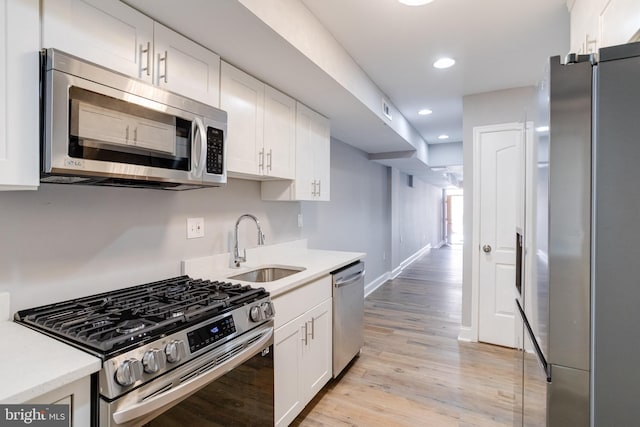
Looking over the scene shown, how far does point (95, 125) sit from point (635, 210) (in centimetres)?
171

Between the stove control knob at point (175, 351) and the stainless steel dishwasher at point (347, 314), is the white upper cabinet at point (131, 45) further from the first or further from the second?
the stainless steel dishwasher at point (347, 314)

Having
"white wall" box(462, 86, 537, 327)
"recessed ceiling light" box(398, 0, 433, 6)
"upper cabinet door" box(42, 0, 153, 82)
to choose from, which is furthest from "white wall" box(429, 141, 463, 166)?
"upper cabinet door" box(42, 0, 153, 82)

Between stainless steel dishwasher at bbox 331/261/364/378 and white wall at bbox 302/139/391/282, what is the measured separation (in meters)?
0.84

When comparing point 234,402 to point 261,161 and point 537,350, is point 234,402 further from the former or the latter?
point 261,161

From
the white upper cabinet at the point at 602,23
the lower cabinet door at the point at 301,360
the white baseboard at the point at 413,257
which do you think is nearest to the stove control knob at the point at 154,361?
the lower cabinet door at the point at 301,360

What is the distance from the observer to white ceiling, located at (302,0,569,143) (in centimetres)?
196

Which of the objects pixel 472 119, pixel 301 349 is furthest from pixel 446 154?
pixel 301 349

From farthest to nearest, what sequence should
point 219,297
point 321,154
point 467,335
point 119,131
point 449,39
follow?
1. point 467,335
2. point 321,154
3. point 449,39
4. point 219,297
5. point 119,131

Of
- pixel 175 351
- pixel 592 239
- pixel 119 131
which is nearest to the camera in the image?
pixel 592 239

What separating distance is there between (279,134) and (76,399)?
5.98ft

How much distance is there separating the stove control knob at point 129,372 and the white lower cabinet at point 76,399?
81 millimetres

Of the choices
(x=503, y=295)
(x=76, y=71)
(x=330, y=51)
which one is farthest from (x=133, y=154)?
(x=503, y=295)

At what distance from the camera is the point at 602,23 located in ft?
4.47

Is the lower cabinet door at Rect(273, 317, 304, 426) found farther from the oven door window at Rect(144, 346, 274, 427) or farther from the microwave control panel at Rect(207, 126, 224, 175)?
the microwave control panel at Rect(207, 126, 224, 175)
